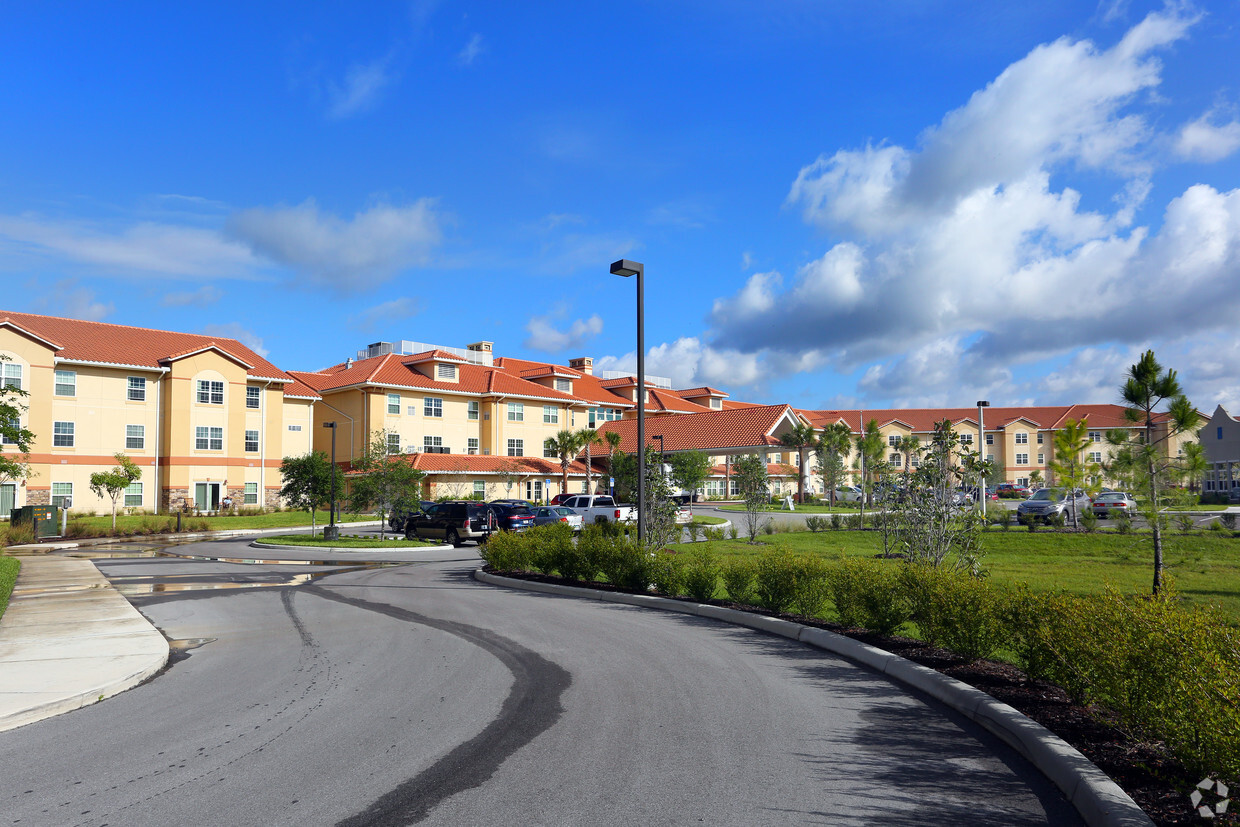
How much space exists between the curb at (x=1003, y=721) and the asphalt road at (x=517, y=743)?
15 centimetres

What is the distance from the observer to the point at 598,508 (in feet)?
120

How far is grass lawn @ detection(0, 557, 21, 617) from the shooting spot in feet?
48.1

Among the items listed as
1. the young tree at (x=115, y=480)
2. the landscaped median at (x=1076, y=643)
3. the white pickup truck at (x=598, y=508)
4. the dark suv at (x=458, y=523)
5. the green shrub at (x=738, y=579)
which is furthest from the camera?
the young tree at (x=115, y=480)

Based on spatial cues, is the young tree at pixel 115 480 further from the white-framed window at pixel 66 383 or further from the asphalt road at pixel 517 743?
the asphalt road at pixel 517 743

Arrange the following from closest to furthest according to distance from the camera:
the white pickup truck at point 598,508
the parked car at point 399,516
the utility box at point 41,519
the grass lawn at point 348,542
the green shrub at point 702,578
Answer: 1. the green shrub at point 702,578
2. the grass lawn at point 348,542
3. the parked car at point 399,516
4. the white pickup truck at point 598,508
5. the utility box at point 41,519

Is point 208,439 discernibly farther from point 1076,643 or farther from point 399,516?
point 1076,643

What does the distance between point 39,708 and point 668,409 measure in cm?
6800

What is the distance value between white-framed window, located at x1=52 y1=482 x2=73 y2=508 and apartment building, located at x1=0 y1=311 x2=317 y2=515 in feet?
0.18

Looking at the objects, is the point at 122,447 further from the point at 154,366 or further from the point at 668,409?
the point at 668,409

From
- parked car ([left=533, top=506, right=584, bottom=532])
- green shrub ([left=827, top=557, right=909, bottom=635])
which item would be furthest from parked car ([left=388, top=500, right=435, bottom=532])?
green shrub ([left=827, top=557, right=909, bottom=635])

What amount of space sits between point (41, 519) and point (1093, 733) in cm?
4064

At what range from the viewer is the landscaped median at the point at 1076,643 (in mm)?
4961

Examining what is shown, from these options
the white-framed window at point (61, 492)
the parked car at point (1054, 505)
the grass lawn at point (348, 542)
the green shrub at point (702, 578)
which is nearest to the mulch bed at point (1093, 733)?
the green shrub at point (702, 578)

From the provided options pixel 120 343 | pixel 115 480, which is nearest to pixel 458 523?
pixel 115 480
